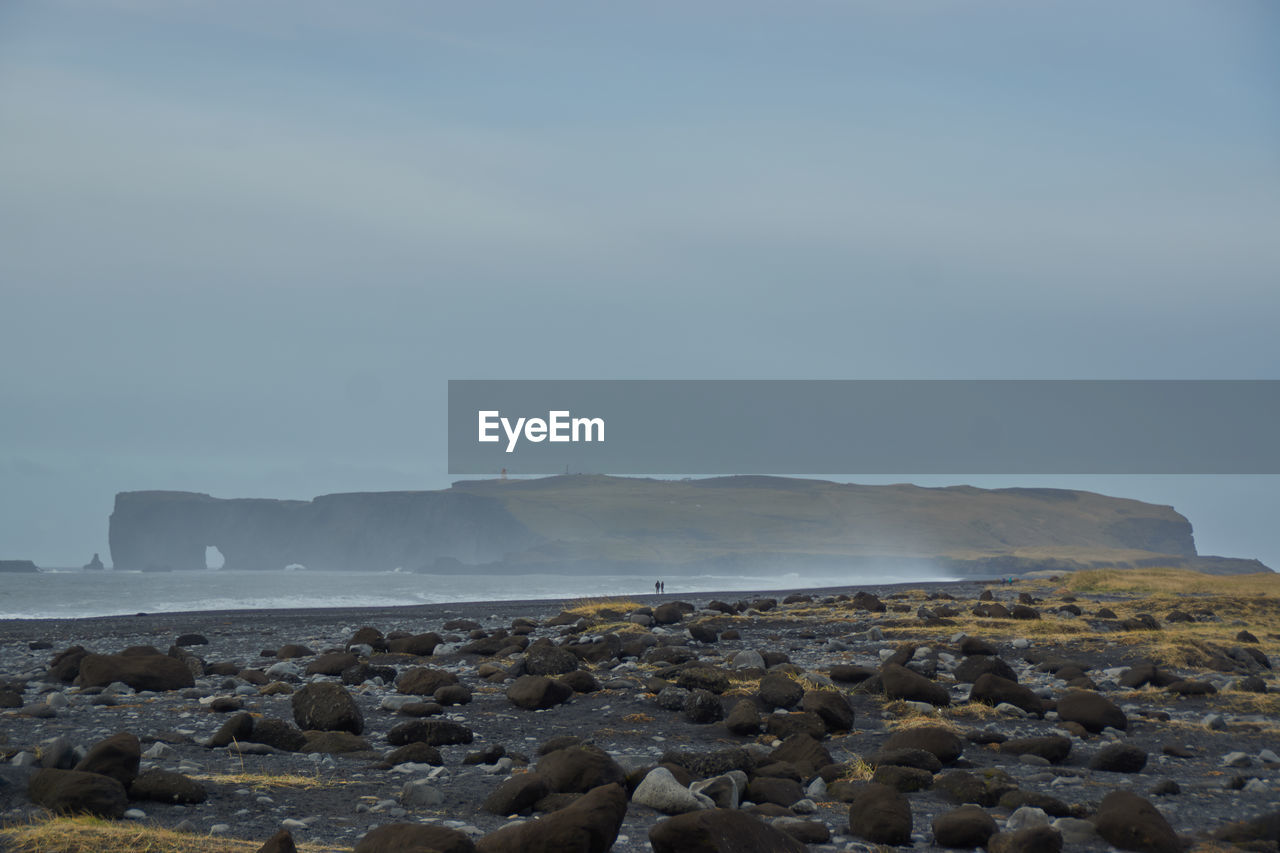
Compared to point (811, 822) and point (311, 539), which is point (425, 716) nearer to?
point (811, 822)

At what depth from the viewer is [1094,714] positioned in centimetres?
1020

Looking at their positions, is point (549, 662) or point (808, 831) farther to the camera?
point (549, 662)

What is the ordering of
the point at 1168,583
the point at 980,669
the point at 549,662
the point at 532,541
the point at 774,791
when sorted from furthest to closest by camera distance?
1. the point at 532,541
2. the point at 1168,583
3. the point at 549,662
4. the point at 980,669
5. the point at 774,791

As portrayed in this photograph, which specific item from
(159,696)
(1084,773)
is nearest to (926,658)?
(1084,773)

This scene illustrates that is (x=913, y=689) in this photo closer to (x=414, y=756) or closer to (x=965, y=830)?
(x=965, y=830)

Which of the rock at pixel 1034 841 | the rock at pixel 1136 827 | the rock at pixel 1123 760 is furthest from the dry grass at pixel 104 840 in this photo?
the rock at pixel 1123 760

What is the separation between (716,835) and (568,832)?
0.85 meters

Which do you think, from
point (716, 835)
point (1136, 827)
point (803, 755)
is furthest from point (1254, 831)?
point (716, 835)

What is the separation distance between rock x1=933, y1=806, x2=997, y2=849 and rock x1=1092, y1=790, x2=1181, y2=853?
801 millimetres

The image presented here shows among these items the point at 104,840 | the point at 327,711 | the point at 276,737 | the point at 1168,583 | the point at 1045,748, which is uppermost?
the point at 104,840

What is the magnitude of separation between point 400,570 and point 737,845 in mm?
155318

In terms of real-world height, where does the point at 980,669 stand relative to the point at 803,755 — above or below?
above

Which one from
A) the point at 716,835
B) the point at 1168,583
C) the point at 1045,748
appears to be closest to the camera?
the point at 716,835

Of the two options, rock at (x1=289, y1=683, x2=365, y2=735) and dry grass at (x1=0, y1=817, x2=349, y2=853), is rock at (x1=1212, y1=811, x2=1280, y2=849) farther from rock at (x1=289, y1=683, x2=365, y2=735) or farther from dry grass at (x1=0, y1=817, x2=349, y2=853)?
rock at (x1=289, y1=683, x2=365, y2=735)
